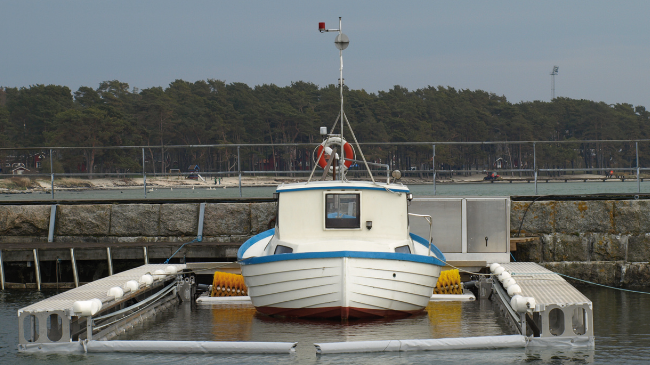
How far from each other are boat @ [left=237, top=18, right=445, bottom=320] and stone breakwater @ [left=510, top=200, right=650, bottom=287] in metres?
6.13

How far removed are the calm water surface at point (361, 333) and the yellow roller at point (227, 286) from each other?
743 mm

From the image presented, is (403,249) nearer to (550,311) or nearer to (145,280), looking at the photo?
(550,311)

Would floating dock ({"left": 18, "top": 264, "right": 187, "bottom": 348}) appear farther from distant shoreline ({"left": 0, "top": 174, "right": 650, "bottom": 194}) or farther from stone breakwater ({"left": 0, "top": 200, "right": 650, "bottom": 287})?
distant shoreline ({"left": 0, "top": 174, "right": 650, "bottom": 194})

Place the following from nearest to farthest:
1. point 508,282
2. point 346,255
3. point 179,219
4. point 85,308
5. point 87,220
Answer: point 85,308 → point 346,255 → point 508,282 → point 179,219 → point 87,220

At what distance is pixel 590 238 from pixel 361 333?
8.68 metres

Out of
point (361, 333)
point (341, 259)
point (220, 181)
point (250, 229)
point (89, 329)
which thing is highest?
point (220, 181)

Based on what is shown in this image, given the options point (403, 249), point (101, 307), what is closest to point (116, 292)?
point (101, 307)

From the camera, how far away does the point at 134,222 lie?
1745 cm

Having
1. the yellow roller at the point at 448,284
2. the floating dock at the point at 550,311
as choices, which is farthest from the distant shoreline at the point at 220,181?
the floating dock at the point at 550,311

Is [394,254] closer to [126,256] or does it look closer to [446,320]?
[446,320]

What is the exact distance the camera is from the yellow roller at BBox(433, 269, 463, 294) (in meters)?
13.7

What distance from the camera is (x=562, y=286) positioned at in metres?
11.1

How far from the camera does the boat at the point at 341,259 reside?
33.7ft

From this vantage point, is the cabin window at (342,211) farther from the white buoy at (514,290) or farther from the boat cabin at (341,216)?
the white buoy at (514,290)
